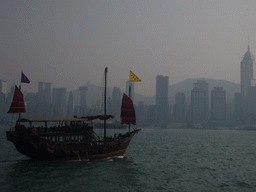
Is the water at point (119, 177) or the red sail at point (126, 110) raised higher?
the red sail at point (126, 110)

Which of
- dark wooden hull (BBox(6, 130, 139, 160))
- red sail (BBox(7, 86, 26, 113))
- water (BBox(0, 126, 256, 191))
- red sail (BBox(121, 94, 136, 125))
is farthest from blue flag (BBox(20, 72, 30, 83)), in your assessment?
red sail (BBox(121, 94, 136, 125))

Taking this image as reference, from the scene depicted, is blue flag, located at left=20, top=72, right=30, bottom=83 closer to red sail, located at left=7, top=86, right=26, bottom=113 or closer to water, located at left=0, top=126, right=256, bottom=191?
red sail, located at left=7, top=86, right=26, bottom=113

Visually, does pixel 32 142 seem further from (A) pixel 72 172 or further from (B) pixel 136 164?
(B) pixel 136 164

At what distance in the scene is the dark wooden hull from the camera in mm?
30781

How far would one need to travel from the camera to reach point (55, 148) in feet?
104

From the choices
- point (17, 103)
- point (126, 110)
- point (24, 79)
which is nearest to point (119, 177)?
point (126, 110)

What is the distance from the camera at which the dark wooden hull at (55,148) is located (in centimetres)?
3078

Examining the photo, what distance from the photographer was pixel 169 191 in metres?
21.9

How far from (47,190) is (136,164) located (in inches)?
593

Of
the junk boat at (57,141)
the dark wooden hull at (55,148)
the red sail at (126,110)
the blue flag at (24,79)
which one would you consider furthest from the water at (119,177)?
the blue flag at (24,79)

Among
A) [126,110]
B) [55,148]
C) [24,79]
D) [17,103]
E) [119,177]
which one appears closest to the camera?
[119,177]

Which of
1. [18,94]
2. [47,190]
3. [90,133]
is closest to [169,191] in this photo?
[47,190]

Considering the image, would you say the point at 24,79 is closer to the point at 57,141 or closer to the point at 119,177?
the point at 57,141

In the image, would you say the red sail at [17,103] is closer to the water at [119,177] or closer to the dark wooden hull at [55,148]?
the dark wooden hull at [55,148]
